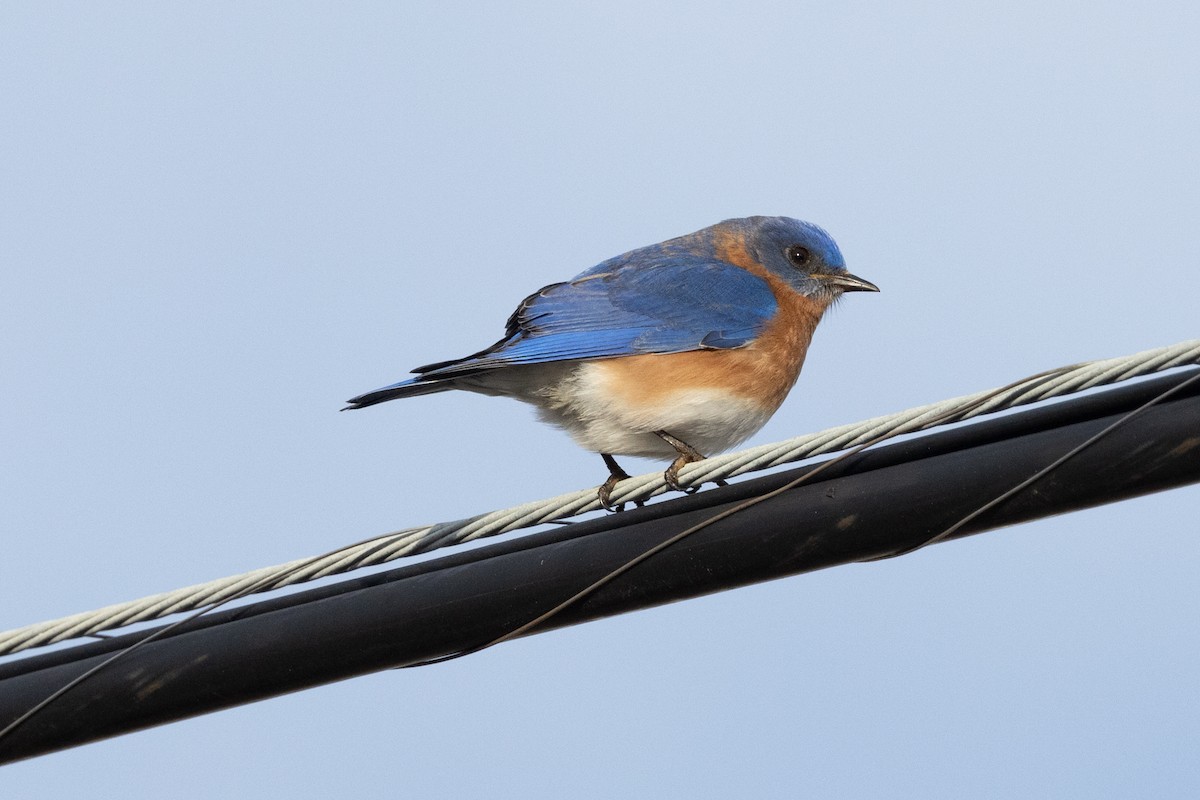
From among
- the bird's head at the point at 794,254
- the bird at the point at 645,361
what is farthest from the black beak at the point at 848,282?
the bird at the point at 645,361

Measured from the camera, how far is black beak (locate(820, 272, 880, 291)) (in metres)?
8.42

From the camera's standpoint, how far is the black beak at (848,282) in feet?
27.6

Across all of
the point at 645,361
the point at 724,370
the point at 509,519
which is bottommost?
the point at 509,519

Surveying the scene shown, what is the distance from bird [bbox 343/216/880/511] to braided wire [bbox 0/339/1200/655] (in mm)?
1801

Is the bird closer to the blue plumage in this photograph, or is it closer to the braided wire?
the blue plumage

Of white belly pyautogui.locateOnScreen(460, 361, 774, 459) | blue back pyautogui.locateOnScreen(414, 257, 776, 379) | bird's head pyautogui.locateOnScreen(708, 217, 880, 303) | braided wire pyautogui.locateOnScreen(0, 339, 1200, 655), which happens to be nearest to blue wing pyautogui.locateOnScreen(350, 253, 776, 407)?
blue back pyautogui.locateOnScreen(414, 257, 776, 379)

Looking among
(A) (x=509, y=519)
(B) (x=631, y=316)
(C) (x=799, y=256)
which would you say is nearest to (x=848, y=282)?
(C) (x=799, y=256)

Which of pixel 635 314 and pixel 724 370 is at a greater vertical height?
pixel 635 314

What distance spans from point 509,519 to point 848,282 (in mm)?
4290

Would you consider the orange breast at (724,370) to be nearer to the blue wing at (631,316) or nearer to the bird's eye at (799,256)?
the blue wing at (631,316)

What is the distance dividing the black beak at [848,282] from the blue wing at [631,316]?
53cm

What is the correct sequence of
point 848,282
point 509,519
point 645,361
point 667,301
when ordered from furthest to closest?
point 848,282
point 667,301
point 645,361
point 509,519

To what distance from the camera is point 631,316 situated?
291 inches

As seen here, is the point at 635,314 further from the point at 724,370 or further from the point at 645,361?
the point at 724,370
